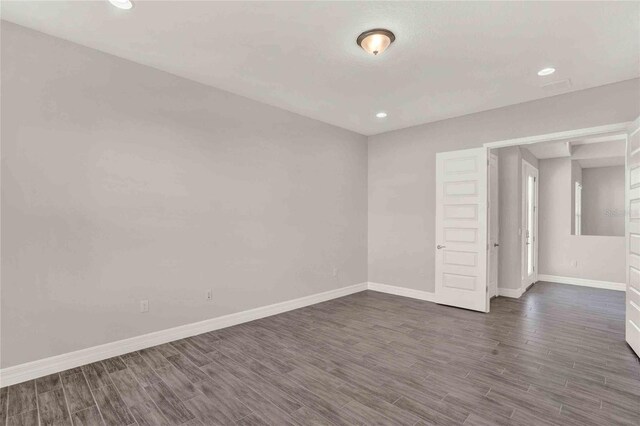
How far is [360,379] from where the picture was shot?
2.69 meters

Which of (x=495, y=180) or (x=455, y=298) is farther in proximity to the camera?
(x=495, y=180)

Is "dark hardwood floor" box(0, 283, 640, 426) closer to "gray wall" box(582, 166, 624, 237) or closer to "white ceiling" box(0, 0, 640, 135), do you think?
"white ceiling" box(0, 0, 640, 135)

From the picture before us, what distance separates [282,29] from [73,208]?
8.08 ft

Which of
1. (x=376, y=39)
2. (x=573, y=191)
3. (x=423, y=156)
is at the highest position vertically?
(x=376, y=39)

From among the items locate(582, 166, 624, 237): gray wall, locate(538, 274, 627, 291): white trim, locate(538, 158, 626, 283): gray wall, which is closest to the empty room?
locate(538, 274, 627, 291): white trim

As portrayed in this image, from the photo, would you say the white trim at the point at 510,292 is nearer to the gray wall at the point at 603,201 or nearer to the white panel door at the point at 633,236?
the white panel door at the point at 633,236

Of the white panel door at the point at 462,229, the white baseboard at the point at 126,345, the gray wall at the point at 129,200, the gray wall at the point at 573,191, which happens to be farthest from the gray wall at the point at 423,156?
the gray wall at the point at 573,191

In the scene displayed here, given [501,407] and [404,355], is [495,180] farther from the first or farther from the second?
[501,407]

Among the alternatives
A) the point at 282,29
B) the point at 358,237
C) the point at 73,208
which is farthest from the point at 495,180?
the point at 73,208

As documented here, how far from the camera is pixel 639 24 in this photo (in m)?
2.52

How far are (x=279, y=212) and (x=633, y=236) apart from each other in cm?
404

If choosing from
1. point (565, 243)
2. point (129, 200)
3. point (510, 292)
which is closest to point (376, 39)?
point (129, 200)

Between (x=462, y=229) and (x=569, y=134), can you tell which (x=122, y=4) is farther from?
(x=569, y=134)

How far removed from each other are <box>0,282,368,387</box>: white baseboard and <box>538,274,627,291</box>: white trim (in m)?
5.49
